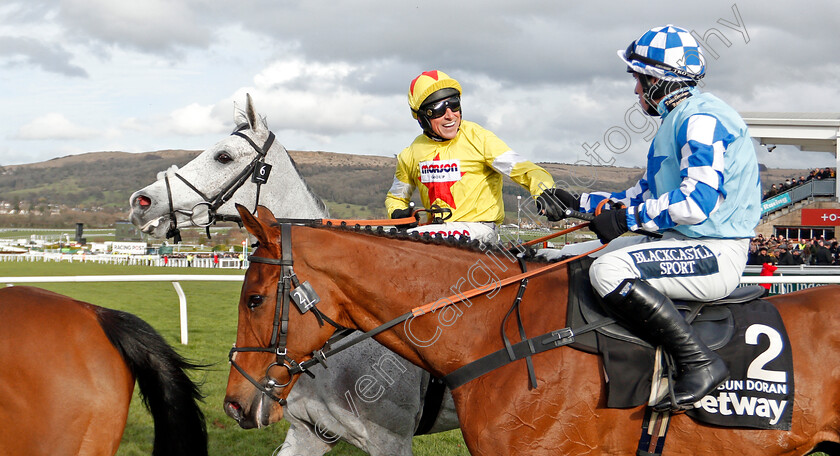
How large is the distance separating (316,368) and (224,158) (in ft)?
4.68

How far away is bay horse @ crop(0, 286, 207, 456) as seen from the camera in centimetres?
271

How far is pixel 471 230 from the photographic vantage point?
11.9 ft

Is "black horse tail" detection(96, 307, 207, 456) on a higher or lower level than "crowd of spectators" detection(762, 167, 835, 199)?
lower

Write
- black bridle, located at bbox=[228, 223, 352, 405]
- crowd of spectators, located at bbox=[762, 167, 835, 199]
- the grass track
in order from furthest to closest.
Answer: crowd of spectators, located at bbox=[762, 167, 835, 199] → the grass track → black bridle, located at bbox=[228, 223, 352, 405]

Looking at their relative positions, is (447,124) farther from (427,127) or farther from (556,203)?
(556,203)

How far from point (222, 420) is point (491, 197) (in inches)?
160

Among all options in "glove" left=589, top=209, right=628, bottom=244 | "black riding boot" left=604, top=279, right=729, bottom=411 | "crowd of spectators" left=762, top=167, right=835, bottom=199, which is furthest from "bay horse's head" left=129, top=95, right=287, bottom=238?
"crowd of spectators" left=762, top=167, right=835, bottom=199

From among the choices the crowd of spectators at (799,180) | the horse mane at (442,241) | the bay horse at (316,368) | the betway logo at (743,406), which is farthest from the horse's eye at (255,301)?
the crowd of spectators at (799,180)

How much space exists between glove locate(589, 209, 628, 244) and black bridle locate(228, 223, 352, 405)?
1225 mm

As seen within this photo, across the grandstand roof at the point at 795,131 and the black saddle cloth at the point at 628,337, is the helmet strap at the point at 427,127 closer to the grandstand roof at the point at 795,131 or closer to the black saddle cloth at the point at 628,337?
the black saddle cloth at the point at 628,337

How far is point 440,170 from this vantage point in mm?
3738

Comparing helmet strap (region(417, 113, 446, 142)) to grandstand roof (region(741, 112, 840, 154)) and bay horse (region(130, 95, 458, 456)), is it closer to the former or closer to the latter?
bay horse (region(130, 95, 458, 456))

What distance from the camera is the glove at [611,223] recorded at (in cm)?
265

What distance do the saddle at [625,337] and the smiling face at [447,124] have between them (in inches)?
53.1
